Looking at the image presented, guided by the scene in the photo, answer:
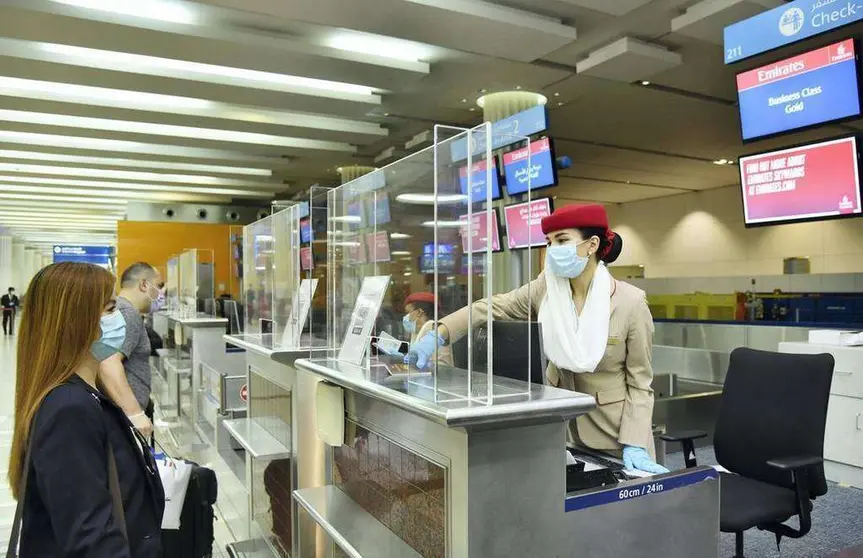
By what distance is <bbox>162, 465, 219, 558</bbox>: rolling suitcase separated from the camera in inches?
84.7

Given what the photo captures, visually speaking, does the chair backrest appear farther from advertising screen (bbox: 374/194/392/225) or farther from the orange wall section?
the orange wall section

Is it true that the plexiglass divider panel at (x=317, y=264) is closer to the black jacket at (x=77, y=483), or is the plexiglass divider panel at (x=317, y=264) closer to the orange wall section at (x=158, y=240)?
the black jacket at (x=77, y=483)

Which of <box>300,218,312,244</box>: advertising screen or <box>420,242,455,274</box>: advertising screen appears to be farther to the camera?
<box>300,218,312,244</box>: advertising screen

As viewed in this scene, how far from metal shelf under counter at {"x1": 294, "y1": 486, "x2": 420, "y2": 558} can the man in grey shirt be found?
1482 mm

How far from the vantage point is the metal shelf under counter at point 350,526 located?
1.86 m

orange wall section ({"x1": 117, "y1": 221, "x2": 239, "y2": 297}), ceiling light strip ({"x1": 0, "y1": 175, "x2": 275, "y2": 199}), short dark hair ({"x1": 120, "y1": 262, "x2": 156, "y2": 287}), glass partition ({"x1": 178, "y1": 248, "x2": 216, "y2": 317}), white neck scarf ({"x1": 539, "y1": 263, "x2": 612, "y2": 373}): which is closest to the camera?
white neck scarf ({"x1": 539, "y1": 263, "x2": 612, "y2": 373})

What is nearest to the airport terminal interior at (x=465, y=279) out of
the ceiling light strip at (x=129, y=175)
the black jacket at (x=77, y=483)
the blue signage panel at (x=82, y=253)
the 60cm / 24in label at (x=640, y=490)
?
the 60cm / 24in label at (x=640, y=490)

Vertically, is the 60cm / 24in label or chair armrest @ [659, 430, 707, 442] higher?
the 60cm / 24in label

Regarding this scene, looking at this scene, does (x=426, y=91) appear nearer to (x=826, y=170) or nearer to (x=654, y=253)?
(x=826, y=170)

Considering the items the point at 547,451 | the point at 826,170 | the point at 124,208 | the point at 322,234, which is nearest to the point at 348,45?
the point at 322,234

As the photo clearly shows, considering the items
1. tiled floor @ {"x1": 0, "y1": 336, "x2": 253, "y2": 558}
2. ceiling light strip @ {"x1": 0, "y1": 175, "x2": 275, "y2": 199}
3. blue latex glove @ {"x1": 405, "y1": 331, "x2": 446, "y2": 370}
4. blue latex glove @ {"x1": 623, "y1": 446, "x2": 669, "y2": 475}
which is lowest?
tiled floor @ {"x1": 0, "y1": 336, "x2": 253, "y2": 558}

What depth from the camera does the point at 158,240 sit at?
45.7ft

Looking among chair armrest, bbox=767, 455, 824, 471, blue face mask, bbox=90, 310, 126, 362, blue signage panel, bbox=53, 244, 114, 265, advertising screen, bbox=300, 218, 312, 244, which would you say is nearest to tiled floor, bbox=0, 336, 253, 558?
blue face mask, bbox=90, 310, 126, 362

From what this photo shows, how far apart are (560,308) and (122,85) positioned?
19.7ft
